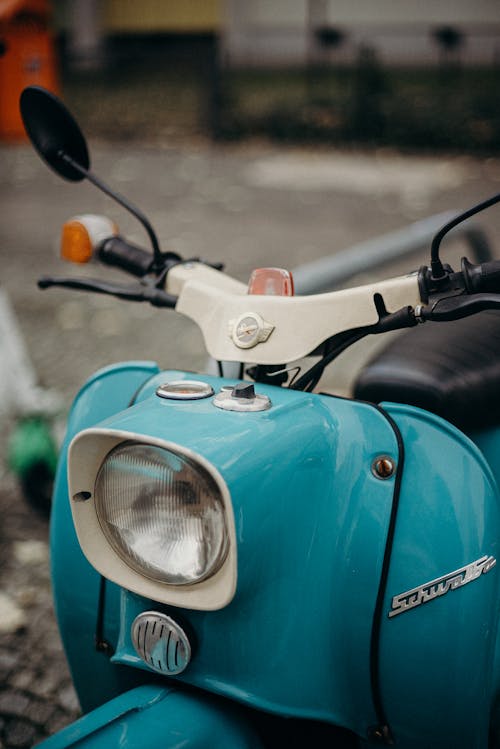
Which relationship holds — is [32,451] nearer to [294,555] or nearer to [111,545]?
[111,545]

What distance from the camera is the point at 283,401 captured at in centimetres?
126

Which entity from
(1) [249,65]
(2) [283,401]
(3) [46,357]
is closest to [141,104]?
(1) [249,65]

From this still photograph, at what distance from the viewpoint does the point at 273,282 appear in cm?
144

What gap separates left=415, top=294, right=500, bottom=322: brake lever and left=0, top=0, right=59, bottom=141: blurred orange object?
4.65 feet

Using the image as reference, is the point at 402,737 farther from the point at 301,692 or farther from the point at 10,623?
the point at 10,623

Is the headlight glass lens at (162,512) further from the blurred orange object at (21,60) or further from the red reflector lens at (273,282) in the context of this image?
the blurred orange object at (21,60)

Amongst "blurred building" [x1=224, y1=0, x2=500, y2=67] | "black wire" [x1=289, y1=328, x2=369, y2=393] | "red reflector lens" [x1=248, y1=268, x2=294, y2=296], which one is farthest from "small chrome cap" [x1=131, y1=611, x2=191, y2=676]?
"blurred building" [x1=224, y1=0, x2=500, y2=67]

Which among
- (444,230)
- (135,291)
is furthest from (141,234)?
(444,230)

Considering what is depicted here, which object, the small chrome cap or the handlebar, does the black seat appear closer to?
the handlebar

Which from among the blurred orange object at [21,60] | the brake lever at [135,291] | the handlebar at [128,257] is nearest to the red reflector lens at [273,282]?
the brake lever at [135,291]

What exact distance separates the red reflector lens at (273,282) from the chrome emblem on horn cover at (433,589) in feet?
1.78

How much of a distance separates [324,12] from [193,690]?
56.0ft

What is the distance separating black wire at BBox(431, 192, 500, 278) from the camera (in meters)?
1.24

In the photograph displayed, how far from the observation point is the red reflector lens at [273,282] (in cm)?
143
